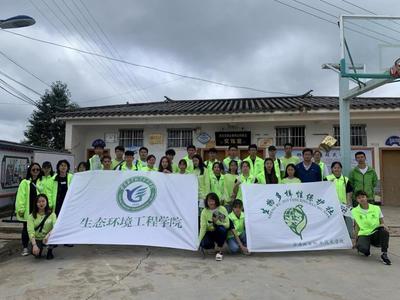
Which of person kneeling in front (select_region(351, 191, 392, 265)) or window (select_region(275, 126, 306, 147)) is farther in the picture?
window (select_region(275, 126, 306, 147))

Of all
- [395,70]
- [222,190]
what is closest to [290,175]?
[222,190]

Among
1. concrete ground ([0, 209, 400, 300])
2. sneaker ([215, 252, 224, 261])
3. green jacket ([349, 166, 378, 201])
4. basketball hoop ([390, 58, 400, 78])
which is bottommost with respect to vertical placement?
concrete ground ([0, 209, 400, 300])

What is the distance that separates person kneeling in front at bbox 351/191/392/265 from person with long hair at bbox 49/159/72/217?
4.82 m

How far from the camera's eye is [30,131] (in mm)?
29531

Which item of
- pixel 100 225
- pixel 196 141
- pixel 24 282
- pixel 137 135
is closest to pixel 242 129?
pixel 196 141

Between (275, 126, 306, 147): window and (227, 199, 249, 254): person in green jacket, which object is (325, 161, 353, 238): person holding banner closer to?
(227, 199, 249, 254): person in green jacket

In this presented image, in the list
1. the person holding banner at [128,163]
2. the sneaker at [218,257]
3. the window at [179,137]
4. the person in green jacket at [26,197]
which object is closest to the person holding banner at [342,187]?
the sneaker at [218,257]

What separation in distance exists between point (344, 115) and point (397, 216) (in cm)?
405

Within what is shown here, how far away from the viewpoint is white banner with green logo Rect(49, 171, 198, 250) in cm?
584

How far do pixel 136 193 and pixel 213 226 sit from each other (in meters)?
1.44

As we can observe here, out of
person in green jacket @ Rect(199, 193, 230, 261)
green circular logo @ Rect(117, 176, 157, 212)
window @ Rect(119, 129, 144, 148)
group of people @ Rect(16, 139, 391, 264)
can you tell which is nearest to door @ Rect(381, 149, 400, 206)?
group of people @ Rect(16, 139, 391, 264)

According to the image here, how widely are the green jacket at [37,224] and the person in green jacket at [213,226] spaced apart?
2357 mm

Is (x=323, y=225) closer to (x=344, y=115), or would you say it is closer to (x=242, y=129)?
(x=344, y=115)

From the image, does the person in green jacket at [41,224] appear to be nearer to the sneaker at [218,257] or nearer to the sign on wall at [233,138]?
the sneaker at [218,257]
